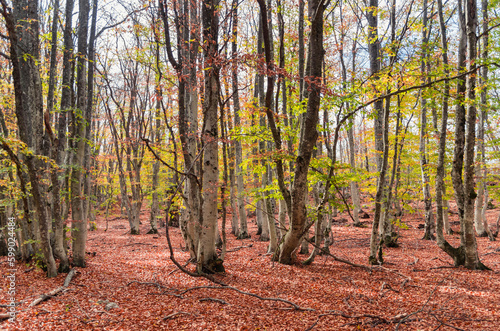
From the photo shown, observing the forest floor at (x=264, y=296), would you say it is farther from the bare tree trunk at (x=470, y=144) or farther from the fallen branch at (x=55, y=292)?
the bare tree trunk at (x=470, y=144)

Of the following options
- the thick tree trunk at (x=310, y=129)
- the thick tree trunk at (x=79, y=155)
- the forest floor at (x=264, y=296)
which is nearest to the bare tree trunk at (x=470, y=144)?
the forest floor at (x=264, y=296)

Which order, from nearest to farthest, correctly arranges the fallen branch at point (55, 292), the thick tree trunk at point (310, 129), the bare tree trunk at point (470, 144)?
the fallen branch at point (55, 292), the thick tree trunk at point (310, 129), the bare tree trunk at point (470, 144)

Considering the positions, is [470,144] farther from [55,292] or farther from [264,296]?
[55,292]

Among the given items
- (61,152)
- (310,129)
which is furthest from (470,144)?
(61,152)

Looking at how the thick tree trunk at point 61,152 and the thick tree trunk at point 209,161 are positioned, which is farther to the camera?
the thick tree trunk at point 61,152

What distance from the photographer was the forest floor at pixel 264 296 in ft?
13.3

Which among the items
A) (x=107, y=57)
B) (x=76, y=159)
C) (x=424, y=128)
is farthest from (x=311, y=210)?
(x=107, y=57)

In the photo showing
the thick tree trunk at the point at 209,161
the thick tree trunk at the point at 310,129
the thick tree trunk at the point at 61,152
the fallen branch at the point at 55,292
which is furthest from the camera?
the thick tree trunk at the point at 61,152

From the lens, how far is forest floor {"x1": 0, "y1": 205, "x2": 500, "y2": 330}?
4.05 m

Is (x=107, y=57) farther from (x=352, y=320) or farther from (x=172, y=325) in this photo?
(x=352, y=320)

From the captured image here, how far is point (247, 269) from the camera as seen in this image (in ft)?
23.1

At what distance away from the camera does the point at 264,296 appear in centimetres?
522

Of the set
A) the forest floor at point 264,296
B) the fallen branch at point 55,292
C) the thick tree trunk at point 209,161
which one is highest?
the thick tree trunk at point 209,161

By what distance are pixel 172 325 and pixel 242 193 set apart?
7.83 meters
